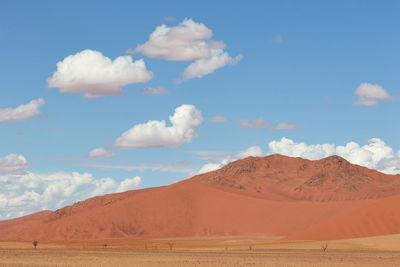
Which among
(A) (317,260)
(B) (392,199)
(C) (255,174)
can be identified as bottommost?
(A) (317,260)

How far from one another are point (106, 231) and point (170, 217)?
1194 cm

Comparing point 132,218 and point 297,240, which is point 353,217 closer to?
point 297,240

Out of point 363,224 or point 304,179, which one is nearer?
point 363,224

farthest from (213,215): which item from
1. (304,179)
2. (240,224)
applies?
(304,179)

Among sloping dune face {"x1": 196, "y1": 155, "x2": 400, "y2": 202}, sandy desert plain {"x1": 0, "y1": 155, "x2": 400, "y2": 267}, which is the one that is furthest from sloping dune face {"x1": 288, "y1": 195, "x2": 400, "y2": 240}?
sloping dune face {"x1": 196, "y1": 155, "x2": 400, "y2": 202}

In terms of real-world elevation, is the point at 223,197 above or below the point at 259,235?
above

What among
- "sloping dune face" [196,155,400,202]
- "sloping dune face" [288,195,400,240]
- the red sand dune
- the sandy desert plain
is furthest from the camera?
"sloping dune face" [196,155,400,202]

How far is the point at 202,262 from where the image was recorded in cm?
4366

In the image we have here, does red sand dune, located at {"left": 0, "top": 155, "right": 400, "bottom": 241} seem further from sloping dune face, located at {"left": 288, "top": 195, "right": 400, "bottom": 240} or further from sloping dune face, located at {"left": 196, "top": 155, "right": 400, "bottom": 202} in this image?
sloping dune face, located at {"left": 196, "top": 155, "right": 400, "bottom": 202}

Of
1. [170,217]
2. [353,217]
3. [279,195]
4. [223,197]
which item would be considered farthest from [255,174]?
[353,217]

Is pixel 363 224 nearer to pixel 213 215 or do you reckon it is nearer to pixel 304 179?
pixel 213 215

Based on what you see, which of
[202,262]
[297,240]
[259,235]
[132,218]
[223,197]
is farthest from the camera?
[223,197]

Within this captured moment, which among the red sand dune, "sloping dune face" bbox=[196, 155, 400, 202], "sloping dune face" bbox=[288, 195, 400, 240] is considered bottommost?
"sloping dune face" bbox=[288, 195, 400, 240]

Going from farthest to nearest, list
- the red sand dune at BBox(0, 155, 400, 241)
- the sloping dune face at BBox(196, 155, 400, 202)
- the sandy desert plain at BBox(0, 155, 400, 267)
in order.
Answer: the sloping dune face at BBox(196, 155, 400, 202)
the red sand dune at BBox(0, 155, 400, 241)
the sandy desert plain at BBox(0, 155, 400, 267)
